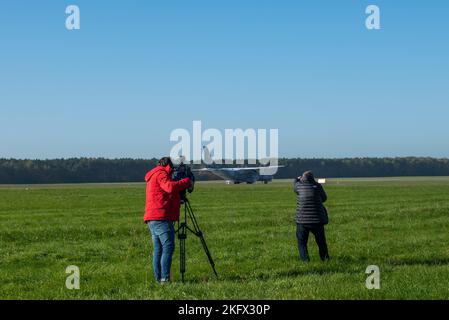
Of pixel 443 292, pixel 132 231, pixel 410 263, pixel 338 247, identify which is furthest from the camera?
pixel 132 231

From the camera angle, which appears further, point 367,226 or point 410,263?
point 367,226

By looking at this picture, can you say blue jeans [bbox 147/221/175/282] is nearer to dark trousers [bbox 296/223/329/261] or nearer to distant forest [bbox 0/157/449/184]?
dark trousers [bbox 296/223/329/261]

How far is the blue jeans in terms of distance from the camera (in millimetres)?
11977

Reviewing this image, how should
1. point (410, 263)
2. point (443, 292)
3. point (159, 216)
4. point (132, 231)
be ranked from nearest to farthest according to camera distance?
point (443, 292) → point (159, 216) → point (410, 263) → point (132, 231)

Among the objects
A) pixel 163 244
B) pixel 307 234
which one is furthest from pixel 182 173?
pixel 307 234

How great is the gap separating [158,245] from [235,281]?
65.9 inches

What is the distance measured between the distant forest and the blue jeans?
114m

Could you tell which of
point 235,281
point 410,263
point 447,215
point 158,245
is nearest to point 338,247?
point 410,263

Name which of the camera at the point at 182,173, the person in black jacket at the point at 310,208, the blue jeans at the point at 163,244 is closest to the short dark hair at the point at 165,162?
the camera at the point at 182,173

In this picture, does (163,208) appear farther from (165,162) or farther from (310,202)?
(310,202)

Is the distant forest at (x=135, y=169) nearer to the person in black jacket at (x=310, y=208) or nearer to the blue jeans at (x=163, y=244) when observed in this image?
the person in black jacket at (x=310, y=208)

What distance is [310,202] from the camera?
49.8ft

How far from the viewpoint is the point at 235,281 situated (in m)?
12.8
